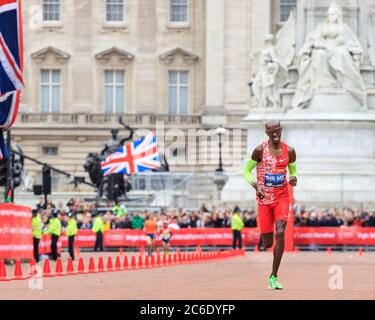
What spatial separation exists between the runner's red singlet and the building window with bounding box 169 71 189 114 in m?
72.8

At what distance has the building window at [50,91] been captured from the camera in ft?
313

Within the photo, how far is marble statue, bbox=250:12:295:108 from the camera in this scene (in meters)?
56.6

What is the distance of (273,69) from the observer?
5666 centimetres

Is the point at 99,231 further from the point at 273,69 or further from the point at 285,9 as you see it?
the point at 285,9

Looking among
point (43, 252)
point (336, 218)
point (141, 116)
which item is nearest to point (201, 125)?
point (141, 116)

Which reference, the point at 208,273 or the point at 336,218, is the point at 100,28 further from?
the point at 208,273

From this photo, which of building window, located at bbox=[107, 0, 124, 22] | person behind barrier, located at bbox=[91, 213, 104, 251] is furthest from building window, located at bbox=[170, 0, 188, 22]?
person behind barrier, located at bbox=[91, 213, 104, 251]

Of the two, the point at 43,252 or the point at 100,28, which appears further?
the point at 100,28

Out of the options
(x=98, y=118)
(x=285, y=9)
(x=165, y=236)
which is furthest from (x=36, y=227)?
→ (x=285, y=9)

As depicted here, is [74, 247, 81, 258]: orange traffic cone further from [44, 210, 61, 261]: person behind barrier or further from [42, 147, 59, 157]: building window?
[42, 147, 59, 157]: building window

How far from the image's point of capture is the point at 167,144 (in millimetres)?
85750

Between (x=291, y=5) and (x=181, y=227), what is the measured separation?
4139 centimetres

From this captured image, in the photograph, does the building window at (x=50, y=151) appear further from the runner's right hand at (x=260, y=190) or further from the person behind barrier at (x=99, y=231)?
the runner's right hand at (x=260, y=190)

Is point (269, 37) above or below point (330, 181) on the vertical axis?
above
